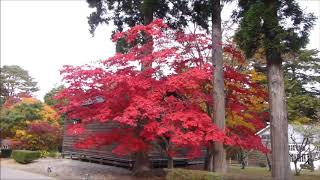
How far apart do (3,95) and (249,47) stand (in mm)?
41411

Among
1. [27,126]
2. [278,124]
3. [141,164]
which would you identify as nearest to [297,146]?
[141,164]

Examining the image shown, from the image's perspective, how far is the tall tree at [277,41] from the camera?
11.9m

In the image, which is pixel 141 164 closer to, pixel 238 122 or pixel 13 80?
pixel 238 122

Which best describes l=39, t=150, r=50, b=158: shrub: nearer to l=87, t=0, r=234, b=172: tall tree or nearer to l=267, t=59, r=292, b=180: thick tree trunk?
l=87, t=0, r=234, b=172: tall tree

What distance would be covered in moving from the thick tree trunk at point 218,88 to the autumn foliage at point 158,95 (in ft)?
1.34

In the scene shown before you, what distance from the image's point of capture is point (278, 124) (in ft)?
39.4

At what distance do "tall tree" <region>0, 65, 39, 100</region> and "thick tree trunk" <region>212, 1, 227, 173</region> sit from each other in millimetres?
38047

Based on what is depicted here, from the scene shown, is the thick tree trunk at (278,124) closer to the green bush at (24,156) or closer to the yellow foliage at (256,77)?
the yellow foliage at (256,77)

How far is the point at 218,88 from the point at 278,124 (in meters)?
3.15

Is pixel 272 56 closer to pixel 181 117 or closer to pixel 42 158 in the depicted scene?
pixel 181 117

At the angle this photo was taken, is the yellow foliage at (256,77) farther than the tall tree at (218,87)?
Yes

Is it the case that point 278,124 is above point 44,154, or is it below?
above

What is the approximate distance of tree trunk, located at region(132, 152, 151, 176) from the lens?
16875mm

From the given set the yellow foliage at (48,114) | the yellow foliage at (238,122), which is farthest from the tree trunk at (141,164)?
the yellow foliage at (48,114)
